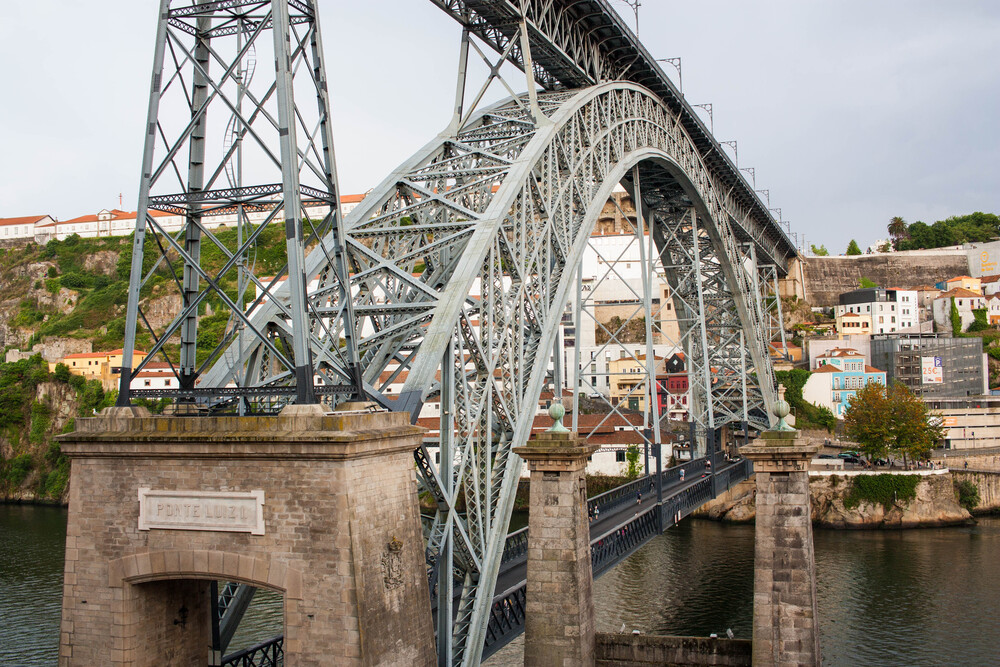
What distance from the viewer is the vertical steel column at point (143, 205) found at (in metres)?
10.3

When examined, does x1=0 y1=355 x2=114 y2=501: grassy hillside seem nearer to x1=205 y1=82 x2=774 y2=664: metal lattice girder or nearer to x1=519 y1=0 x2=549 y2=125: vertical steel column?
x1=205 y1=82 x2=774 y2=664: metal lattice girder

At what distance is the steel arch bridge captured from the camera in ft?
35.0

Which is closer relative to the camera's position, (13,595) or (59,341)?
(13,595)

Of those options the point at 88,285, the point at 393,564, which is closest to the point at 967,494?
the point at 393,564

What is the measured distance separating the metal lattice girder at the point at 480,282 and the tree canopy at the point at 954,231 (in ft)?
299

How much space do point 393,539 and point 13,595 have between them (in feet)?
93.0

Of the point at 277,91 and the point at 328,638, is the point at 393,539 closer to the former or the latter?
the point at 328,638

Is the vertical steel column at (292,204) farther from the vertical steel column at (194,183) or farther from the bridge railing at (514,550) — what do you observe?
the bridge railing at (514,550)

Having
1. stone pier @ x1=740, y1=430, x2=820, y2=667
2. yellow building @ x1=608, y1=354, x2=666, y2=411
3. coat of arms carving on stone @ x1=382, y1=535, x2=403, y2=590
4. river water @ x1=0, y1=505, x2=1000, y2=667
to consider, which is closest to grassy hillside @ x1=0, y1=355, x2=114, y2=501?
river water @ x1=0, y1=505, x2=1000, y2=667

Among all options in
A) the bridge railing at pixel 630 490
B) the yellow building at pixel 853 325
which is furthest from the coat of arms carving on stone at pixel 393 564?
the yellow building at pixel 853 325

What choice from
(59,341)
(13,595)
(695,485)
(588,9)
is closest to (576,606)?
(588,9)

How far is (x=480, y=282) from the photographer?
17266 millimetres

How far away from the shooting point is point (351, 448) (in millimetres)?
9055

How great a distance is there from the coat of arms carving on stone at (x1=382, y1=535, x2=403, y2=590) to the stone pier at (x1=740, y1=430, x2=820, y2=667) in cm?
455
